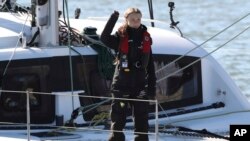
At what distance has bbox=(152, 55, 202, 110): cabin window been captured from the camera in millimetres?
11633

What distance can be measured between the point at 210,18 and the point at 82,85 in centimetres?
1982

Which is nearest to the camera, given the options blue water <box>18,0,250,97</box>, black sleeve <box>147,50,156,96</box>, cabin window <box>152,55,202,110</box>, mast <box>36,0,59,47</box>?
black sleeve <box>147,50,156,96</box>

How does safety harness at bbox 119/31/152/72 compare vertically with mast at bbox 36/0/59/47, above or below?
below

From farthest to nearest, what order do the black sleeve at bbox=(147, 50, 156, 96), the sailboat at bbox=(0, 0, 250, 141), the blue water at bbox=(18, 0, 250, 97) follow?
the blue water at bbox=(18, 0, 250, 97)
the sailboat at bbox=(0, 0, 250, 141)
the black sleeve at bbox=(147, 50, 156, 96)

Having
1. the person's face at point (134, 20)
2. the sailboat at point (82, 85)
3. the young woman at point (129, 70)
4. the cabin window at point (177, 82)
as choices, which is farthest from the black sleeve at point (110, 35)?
the cabin window at point (177, 82)

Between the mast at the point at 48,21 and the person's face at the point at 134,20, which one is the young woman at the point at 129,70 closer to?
the person's face at the point at 134,20

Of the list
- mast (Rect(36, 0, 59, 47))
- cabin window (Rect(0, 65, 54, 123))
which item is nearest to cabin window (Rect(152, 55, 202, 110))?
mast (Rect(36, 0, 59, 47))

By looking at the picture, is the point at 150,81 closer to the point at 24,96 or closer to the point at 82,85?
the point at 82,85

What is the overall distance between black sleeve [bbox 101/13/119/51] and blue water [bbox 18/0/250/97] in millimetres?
9675

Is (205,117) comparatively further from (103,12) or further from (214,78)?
(103,12)

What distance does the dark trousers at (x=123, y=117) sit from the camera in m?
10.0

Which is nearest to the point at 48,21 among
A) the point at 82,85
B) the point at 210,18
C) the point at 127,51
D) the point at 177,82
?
the point at 82,85

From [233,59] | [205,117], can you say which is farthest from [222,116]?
[233,59]

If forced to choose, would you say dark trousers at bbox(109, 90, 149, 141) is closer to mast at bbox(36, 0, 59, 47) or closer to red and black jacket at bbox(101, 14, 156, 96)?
red and black jacket at bbox(101, 14, 156, 96)
